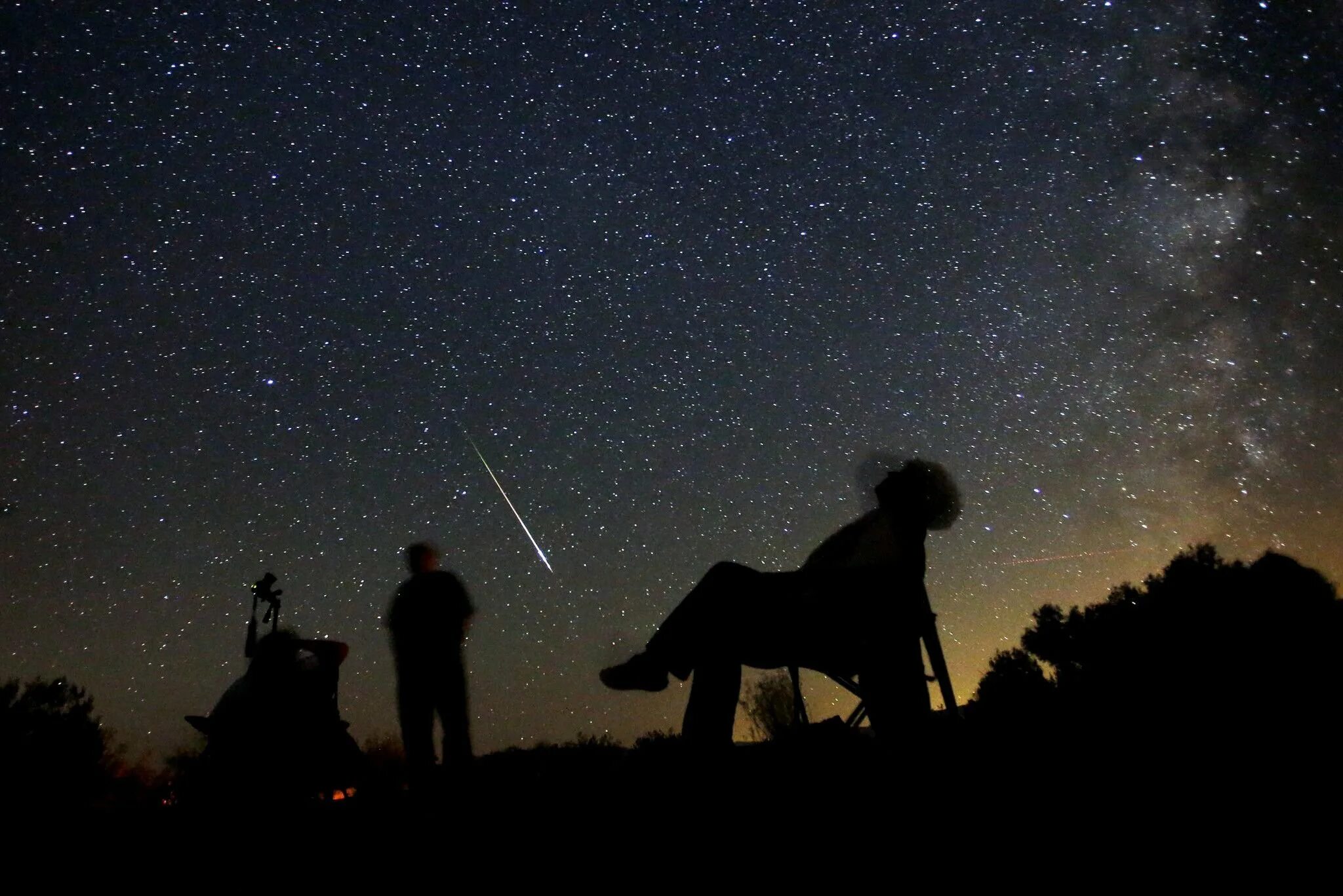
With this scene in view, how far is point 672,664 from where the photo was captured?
2.82 metres

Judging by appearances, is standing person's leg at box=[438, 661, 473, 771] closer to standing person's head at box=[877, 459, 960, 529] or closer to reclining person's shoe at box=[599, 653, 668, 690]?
reclining person's shoe at box=[599, 653, 668, 690]

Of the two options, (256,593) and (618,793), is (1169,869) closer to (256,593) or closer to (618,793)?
(618,793)

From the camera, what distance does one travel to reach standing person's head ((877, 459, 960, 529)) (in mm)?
3240

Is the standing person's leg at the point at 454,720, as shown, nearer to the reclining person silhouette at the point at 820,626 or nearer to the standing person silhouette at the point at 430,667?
the standing person silhouette at the point at 430,667

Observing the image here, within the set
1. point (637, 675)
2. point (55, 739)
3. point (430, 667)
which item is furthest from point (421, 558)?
point (55, 739)

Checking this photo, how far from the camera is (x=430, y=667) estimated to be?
504 cm

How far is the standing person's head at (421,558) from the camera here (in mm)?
5500

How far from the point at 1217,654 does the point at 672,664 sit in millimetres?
5188

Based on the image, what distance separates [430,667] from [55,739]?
1201 cm

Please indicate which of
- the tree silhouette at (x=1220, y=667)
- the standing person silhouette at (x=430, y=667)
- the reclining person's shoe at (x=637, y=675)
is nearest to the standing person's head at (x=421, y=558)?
the standing person silhouette at (x=430, y=667)

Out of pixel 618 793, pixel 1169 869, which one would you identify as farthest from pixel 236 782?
pixel 1169 869

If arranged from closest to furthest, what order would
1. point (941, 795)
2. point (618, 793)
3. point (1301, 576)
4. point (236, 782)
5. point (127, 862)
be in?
point (941, 795) < point (127, 862) < point (618, 793) < point (236, 782) < point (1301, 576)

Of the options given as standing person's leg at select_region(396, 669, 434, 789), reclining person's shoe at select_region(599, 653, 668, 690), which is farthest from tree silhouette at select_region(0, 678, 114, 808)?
reclining person's shoe at select_region(599, 653, 668, 690)

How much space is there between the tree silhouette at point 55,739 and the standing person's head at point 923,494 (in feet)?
43.7
